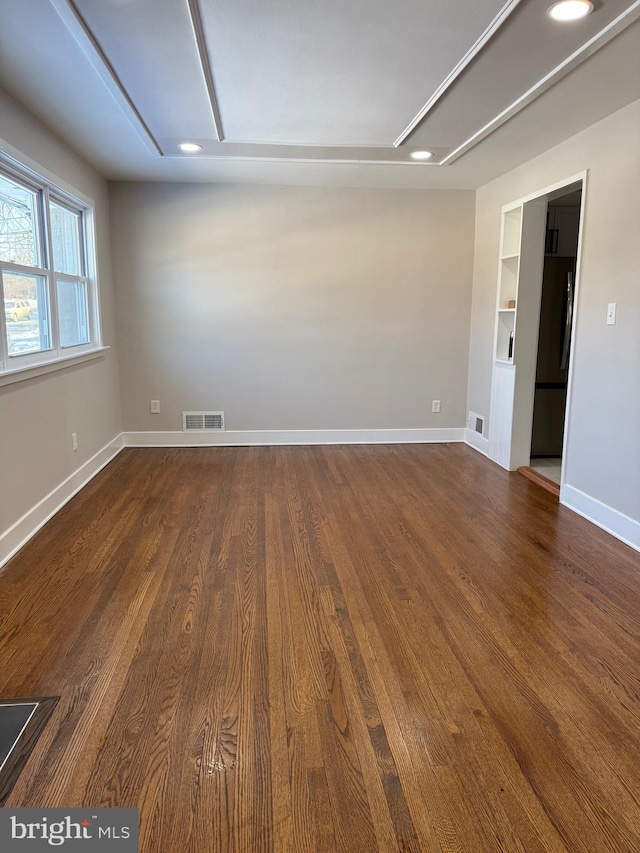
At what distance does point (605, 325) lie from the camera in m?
3.47

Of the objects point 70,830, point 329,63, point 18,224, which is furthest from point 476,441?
point 70,830

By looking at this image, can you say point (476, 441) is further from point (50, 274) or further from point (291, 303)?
point (50, 274)

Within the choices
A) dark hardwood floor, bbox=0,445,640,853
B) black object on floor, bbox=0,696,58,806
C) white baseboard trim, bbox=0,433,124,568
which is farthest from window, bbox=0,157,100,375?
black object on floor, bbox=0,696,58,806

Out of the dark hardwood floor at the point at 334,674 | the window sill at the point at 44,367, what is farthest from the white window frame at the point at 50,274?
the dark hardwood floor at the point at 334,674

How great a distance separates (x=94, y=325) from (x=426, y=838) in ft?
14.4

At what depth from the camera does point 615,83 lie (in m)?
2.88

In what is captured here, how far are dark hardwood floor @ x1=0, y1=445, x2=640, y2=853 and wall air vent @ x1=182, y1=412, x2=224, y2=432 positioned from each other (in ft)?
5.86

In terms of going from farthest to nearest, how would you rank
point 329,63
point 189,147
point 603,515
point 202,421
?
1. point 202,421
2. point 189,147
3. point 603,515
4. point 329,63

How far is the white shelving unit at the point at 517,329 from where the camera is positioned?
4508 millimetres

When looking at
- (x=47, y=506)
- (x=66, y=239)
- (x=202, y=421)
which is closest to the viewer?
(x=47, y=506)

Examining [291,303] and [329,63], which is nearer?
[329,63]

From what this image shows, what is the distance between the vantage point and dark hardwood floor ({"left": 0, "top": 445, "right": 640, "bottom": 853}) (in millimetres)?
1528

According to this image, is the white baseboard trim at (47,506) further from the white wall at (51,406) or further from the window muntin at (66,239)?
the window muntin at (66,239)

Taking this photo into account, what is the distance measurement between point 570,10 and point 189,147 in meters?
2.68
